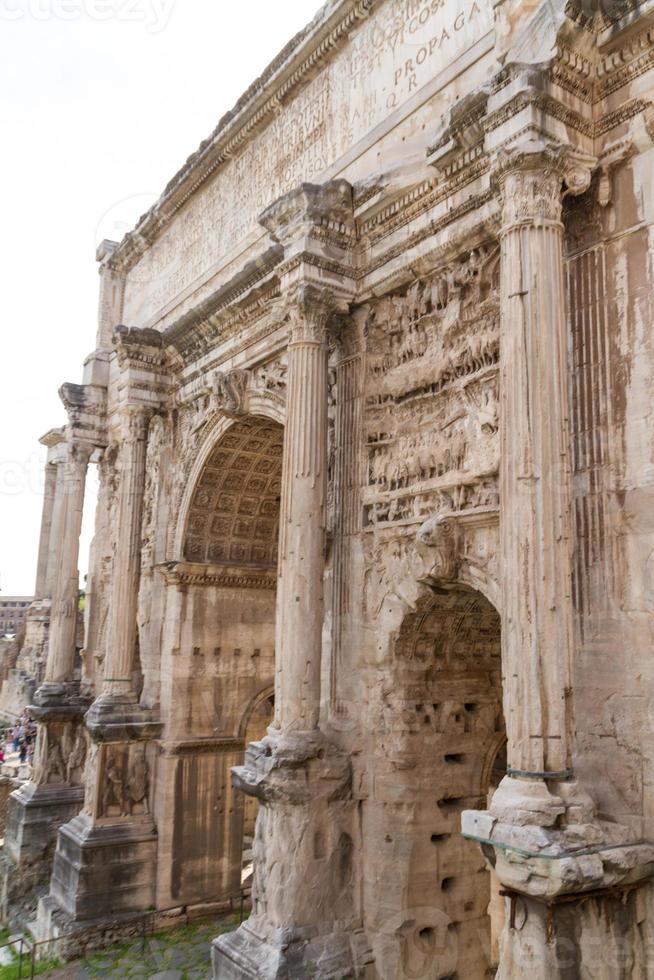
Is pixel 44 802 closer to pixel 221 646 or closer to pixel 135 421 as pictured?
pixel 221 646

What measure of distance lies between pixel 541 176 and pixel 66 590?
1121 cm

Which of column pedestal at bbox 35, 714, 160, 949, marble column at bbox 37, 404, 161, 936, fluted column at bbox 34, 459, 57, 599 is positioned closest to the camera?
column pedestal at bbox 35, 714, 160, 949

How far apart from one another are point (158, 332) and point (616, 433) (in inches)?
331

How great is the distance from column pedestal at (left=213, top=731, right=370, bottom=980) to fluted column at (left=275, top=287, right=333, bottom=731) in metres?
0.37

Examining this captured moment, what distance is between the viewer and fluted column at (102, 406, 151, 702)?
39.5ft

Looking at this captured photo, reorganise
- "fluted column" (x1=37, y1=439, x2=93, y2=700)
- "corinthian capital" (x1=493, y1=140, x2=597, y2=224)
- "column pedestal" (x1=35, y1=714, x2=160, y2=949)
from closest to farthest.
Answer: "corinthian capital" (x1=493, y1=140, x2=597, y2=224)
"column pedestal" (x1=35, y1=714, x2=160, y2=949)
"fluted column" (x1=37, y1=439, x2=93, y2=700)

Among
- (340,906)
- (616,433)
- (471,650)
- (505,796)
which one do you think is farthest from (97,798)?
(616,433)

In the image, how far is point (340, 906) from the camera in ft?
23.7

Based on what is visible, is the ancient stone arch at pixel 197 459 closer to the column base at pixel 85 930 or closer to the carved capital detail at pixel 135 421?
the carved capital detail at pixel 135 421

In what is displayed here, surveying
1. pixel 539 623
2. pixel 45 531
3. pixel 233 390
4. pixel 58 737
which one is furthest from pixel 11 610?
pixel 539 623

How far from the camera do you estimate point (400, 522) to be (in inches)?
291

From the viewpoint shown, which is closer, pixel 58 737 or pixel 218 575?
pixel 218 575

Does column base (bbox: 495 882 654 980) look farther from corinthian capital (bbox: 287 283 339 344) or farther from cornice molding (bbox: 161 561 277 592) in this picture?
cornice molding (bbox: 161 561 277 592)

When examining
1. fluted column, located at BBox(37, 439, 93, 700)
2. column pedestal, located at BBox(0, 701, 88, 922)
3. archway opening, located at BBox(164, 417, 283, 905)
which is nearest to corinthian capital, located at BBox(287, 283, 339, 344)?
archway opening, located at BBox(164, 417, 283, 905)
